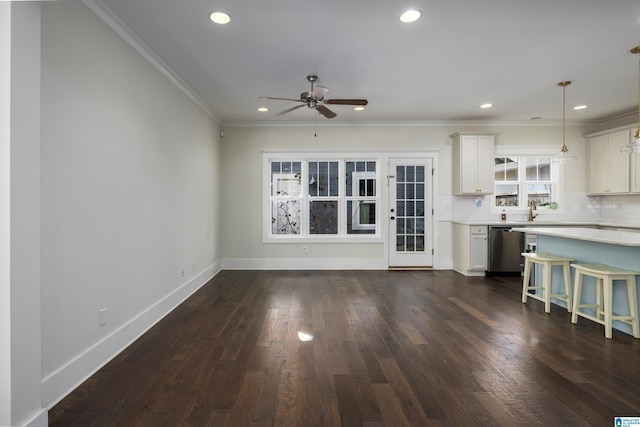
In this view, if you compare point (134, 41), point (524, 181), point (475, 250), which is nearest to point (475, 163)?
point (524, 181)

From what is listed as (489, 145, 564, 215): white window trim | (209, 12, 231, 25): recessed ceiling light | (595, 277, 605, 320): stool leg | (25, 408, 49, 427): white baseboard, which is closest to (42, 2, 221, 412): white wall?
(25, 408, 49, 427): white baseboard

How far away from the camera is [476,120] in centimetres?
591

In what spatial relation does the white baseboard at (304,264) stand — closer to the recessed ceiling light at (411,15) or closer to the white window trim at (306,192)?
the white window trim at (306,192)

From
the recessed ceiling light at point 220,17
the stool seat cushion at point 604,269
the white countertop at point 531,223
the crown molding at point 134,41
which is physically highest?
the recessed ceiling light at point 220,17

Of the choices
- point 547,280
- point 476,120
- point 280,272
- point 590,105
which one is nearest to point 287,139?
point 280,272

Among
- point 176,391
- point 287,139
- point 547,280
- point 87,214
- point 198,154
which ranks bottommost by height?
point 176,391

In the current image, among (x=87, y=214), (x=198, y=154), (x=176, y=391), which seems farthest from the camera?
(x=198, y=154)

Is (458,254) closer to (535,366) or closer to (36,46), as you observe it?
(535,366)

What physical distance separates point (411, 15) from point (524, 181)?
4.71 meters

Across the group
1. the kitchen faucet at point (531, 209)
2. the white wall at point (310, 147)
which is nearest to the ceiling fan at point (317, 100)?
the white wall at point (310, 147)

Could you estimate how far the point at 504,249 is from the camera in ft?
17.9

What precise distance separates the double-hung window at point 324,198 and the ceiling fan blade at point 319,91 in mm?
2436

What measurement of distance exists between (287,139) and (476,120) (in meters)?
3.48

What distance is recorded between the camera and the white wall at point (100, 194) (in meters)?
2.00
